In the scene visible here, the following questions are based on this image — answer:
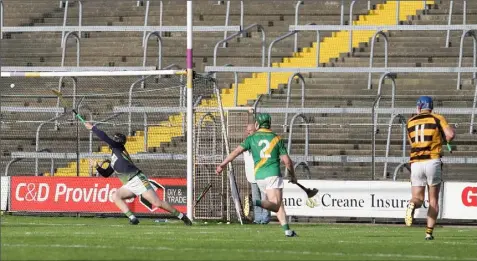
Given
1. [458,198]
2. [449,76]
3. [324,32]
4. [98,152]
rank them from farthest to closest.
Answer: [324,32]
[449,76]
[98,152]
[458,198]

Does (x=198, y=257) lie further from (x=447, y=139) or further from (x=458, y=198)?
(x=458, y=198)

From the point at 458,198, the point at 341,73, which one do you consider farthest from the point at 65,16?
the point at 458,198

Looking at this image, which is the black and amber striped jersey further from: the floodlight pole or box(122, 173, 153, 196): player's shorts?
the floodlight pole

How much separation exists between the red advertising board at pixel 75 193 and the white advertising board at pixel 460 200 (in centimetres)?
496

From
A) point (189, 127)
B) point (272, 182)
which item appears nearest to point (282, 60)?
point (189, 127)

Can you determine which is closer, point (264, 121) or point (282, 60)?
point (264, 121)

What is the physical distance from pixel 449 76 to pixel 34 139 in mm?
9745

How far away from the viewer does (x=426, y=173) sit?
19.0 m

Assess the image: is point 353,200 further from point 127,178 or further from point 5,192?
point 5,192

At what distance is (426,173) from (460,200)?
21.6 feet

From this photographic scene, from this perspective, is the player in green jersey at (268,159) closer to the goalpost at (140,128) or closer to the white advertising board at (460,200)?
the goalpost at (140,128)

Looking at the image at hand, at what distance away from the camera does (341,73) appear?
33.3 meters

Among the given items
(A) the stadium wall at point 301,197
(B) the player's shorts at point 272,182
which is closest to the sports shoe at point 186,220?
(A) the stadium wall at point 301,197

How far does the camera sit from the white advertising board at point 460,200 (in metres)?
25.2
